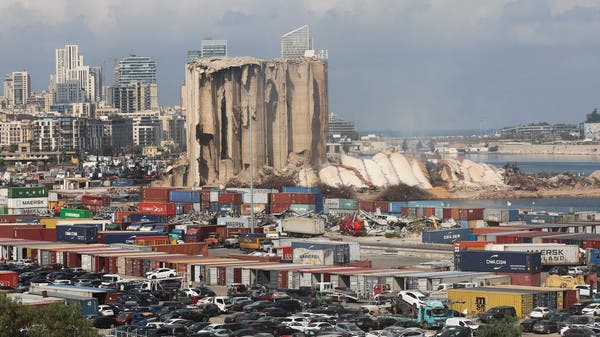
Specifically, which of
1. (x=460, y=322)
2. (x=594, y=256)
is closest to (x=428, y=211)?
(x=594, y=256)

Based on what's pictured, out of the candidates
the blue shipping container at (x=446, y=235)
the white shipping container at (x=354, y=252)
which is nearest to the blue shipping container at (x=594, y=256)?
the white shipping container at (x=354, y=252)

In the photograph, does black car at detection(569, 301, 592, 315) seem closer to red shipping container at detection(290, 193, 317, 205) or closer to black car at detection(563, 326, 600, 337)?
black car at detection(563, 326, 600, 337)

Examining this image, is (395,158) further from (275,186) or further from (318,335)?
(318,335)

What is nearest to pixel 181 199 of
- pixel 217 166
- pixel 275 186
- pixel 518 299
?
pixel 275 186

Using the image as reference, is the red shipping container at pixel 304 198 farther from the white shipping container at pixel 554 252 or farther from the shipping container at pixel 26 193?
the white shipping container at pixel 554 252

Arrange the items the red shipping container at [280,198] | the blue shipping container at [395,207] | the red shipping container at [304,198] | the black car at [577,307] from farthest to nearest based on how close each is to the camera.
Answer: the red shipping container at [280,198] < the red shipping container at [304,198] < the blue shipping container at [395,207] < the black car at [577,307]
